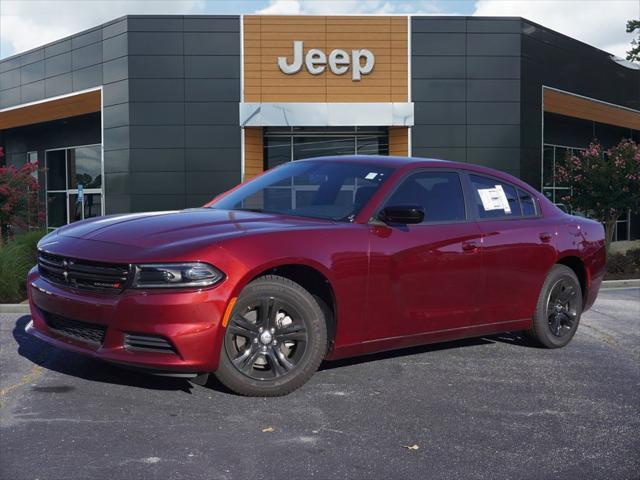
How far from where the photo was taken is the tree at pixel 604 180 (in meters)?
17.1

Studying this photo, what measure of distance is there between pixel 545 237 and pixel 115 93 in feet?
63.7

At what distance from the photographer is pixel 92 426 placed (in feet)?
12.7

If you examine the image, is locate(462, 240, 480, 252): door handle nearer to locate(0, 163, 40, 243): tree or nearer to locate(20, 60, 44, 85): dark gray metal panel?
locate(0, 163, 40, 243): tree

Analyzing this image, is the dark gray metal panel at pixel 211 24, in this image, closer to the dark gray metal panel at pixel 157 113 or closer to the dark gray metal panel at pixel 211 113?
the dark gray metal panel at pixel 211 113

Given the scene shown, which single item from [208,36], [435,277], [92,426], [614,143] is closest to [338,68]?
[208,36]

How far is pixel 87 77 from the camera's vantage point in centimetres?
2364

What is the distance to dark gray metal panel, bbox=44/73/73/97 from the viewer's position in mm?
24469

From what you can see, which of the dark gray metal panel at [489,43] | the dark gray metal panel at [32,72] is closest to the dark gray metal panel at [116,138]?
the dark gray metal panel at [32,72]

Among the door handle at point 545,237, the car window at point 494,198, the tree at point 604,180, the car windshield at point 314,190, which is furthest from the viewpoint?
the tree at point 604,180

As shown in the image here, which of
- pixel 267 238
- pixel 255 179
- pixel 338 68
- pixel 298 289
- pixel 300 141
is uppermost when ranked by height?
pixel 338 68

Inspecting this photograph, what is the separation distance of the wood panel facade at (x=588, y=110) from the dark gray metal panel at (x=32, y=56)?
18268 millimetres

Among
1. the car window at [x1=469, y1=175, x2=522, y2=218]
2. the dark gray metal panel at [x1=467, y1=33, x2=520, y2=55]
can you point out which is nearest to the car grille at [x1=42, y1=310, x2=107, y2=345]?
the car window at [x1=469, y1=175, x2=522, y2=218]

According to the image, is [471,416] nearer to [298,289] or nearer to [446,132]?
[298,289]

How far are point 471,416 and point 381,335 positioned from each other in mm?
881
